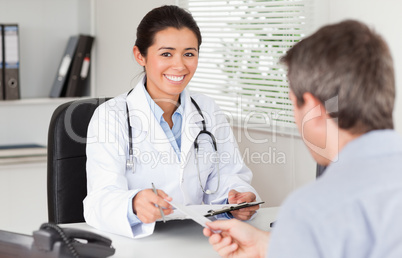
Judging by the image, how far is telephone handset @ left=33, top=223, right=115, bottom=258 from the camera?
1.06 meters

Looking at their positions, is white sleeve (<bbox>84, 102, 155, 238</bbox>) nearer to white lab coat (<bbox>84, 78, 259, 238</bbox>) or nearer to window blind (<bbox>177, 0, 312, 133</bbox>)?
white lab coat (<bbox>84, 78, 259, 238</bbox>)

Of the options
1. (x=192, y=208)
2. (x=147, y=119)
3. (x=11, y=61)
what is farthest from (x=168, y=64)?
(x=11, y=61)

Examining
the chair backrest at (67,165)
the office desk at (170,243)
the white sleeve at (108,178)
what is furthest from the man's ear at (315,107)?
the chair backrest at (67,165)

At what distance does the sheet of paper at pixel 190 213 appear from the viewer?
1363 millimetres

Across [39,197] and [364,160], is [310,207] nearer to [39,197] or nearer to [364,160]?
[364,160]

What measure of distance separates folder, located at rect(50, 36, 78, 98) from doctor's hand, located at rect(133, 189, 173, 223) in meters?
2.02

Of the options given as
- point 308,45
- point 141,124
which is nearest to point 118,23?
point 141,124

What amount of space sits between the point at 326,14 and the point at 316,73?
1.55 m

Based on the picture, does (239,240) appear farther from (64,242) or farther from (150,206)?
(64,242)

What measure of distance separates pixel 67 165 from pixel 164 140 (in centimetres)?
33

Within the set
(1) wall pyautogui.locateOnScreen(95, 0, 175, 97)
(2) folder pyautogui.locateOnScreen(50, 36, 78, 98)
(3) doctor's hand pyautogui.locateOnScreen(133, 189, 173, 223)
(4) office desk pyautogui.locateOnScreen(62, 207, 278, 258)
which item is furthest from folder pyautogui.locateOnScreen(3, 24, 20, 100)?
(3) doctor's hand pyautogui.locateOnScreen(133, 189, 173, 223)

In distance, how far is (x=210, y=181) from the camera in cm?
202

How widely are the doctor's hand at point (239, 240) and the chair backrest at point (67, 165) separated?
0.70 meters

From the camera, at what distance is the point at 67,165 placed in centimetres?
192
